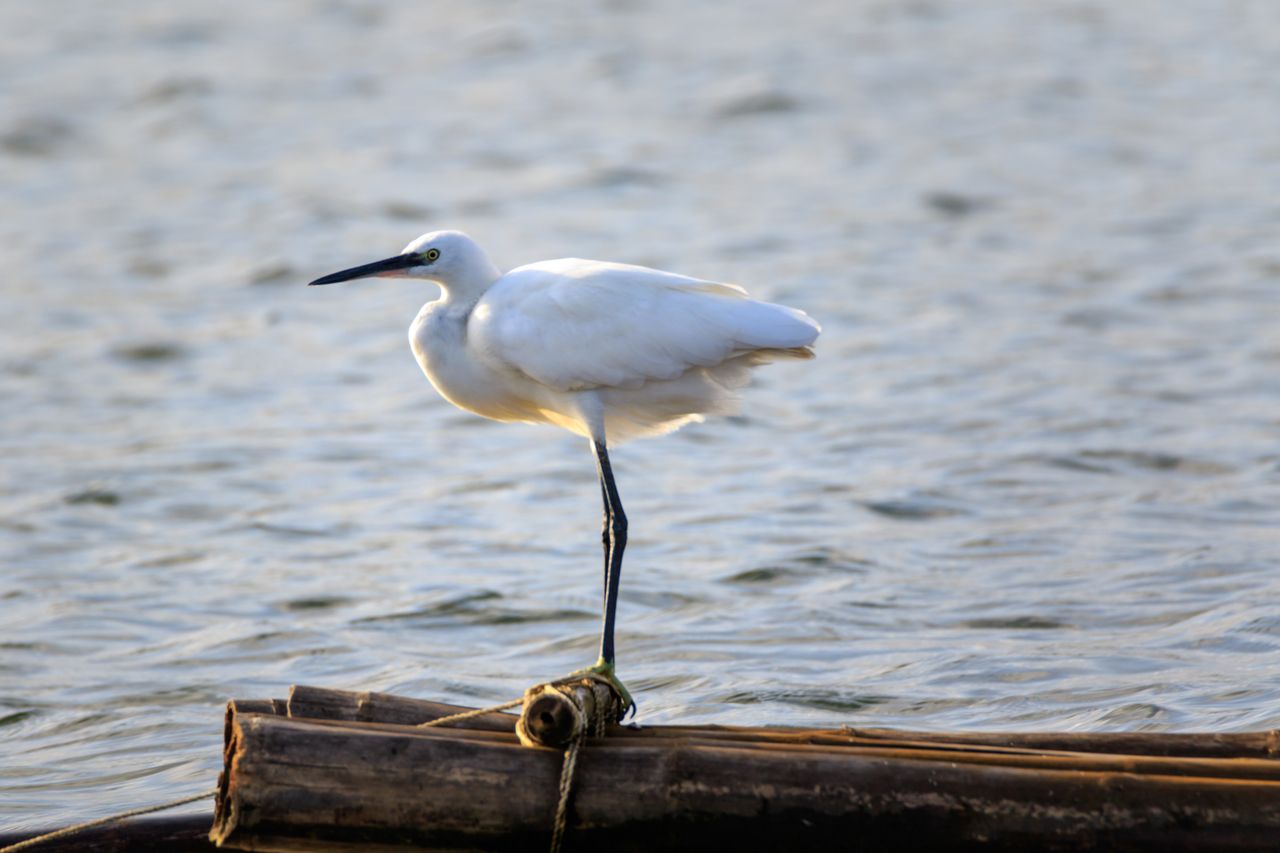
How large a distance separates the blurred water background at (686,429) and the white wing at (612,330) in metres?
1.55

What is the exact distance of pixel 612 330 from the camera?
568cm

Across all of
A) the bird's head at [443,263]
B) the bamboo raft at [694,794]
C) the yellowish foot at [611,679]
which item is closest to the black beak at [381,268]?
the bird's head at [443,263]

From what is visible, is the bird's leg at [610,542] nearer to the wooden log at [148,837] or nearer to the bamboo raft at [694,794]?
the bamboo raft at [694,794]

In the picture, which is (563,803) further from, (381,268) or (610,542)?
(381,268)

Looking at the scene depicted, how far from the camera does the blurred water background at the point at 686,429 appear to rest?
23.9 feet

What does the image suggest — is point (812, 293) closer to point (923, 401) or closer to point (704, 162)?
point (923, 401)

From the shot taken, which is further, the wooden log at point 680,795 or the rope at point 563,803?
the rope at point 563,803

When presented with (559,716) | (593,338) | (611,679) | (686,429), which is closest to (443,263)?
(593,338)

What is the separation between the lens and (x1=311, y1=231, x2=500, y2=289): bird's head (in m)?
5.80

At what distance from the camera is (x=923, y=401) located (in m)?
11.4

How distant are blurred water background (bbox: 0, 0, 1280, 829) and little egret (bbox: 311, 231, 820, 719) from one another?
1.36m

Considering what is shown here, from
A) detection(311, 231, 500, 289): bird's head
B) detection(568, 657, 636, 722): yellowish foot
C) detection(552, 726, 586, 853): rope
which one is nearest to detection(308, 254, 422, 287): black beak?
detection(311, 231, 500, 289): bird's head

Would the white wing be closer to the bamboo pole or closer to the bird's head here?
the bird's head

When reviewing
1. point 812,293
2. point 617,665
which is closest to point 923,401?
point 812,293
